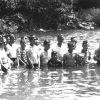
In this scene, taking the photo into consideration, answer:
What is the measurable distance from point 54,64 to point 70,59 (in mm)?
702

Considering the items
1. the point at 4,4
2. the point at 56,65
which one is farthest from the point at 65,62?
the point at 4,4

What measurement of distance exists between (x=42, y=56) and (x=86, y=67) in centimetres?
187

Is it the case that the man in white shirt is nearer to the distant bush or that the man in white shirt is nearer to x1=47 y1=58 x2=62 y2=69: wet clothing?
x1=47 y1=58 x2=62 y2=69: wet clothing

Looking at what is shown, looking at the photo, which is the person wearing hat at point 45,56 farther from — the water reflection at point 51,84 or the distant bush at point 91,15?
the distant bush at point 91,15

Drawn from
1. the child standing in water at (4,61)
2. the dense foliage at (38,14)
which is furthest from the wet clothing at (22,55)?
the dense foliage at (38,14)

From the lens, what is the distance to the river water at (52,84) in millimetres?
12328

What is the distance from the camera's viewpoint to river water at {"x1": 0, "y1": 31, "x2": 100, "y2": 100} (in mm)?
12328

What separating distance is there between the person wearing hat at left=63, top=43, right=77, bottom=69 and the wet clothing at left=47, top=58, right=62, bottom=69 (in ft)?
0.65

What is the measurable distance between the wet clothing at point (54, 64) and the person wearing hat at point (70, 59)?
0.65 ft

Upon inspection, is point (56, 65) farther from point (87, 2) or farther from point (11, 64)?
point (87, 2)

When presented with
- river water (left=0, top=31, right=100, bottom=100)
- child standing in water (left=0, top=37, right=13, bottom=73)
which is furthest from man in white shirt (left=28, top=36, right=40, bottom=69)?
child standing in water (left=0, top=37, right=13, bottom=73)

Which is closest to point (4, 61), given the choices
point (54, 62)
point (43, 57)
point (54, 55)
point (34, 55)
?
point (34, 55)

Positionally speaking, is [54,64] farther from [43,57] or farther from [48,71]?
[43,57]

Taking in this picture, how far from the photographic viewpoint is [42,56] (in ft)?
51.2
